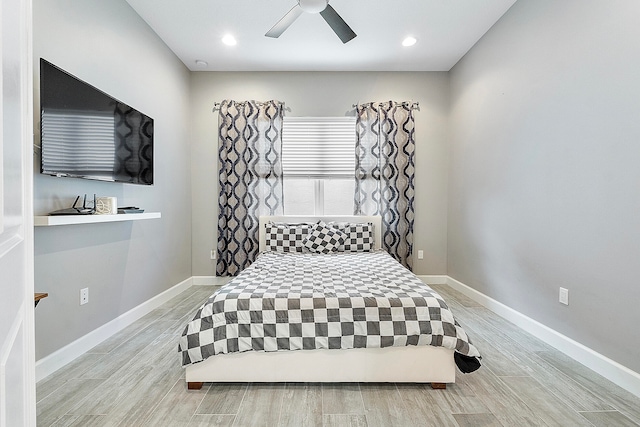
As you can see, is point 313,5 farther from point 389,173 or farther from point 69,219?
point 389,173

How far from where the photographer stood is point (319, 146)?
4.40 m

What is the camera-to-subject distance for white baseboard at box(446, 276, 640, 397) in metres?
1.88

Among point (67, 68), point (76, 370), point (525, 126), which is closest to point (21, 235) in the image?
point (76, 370)

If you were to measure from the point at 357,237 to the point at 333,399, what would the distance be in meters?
2.19

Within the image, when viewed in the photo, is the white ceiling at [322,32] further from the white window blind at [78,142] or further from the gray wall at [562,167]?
the white window blind at [78,142]

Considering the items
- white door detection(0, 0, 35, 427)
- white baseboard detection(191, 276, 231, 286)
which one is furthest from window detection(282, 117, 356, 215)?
white door detection(0, 0, 35, 427)

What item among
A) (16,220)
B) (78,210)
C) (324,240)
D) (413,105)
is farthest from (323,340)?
(413,105)

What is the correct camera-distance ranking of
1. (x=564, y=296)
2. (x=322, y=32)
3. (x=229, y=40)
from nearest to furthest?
(x=564, y=296), (x=322, y=32), (x=229, y=40)

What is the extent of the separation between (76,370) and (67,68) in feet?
6.49

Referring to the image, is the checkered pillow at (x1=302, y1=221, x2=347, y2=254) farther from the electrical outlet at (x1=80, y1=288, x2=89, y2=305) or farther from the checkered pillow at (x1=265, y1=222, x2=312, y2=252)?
the electrical outlet at (x1=80, y1=288, x2=89, y2=305)

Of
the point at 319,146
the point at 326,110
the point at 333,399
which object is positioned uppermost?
the point at 326,110

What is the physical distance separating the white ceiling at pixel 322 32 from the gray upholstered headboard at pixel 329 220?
6.27 ft

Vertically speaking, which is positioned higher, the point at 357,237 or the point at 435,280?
the point at 357,237

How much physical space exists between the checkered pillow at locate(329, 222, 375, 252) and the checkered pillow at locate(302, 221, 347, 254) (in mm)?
73
